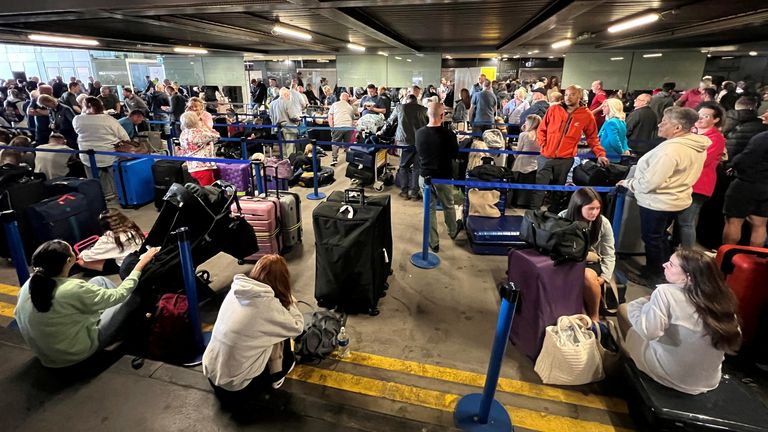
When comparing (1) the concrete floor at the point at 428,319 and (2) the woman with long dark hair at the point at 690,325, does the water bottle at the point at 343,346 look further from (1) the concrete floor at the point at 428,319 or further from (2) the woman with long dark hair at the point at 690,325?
(2) the woman with long dark hair at the point at 690,325

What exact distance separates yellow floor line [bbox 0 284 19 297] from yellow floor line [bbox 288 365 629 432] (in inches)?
119

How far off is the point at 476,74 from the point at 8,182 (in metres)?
15.8

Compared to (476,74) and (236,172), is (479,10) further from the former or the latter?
(476,74)

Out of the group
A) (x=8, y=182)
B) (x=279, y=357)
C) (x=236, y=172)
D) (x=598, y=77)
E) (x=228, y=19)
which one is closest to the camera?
(x=279, y=357)

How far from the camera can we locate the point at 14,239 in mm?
3195

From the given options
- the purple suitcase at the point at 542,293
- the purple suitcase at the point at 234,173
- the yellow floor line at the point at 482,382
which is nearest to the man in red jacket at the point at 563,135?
the purple suitcase at the point at 542,293

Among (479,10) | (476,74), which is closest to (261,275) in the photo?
(479,10)

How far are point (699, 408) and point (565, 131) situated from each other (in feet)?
11.3

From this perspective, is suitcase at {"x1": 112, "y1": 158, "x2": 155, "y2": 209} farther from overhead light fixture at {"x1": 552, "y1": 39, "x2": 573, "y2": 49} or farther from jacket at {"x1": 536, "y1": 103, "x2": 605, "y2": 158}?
overhead light fixture at {"x1": 552, "y1": 39, "x2": 573, "y2": 49}

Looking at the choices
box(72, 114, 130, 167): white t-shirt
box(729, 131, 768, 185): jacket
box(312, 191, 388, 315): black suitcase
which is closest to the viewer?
box(312, 191, 388, 315): black suitcase

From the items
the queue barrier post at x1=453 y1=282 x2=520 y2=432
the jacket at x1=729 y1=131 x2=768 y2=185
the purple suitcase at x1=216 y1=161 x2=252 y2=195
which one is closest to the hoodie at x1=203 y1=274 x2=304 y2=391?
the queue barrier post at x1=453 y1=282 x2=520 y2=432

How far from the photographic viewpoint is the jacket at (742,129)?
4836 millimetres

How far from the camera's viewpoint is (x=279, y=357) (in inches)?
100

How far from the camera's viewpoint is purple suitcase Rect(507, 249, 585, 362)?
2.81 meters
